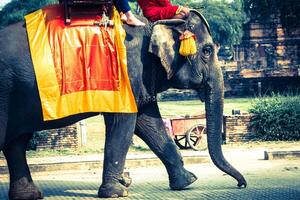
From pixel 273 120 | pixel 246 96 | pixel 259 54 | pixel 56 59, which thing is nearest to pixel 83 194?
pixel 56 59

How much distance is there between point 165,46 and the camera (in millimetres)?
8227

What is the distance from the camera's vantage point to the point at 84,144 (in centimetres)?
1515

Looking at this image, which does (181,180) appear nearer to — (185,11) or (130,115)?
(130,115)

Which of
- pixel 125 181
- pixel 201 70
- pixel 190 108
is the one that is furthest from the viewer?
pixel 190 108

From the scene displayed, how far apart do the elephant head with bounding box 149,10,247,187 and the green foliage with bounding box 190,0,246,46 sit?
177 feet

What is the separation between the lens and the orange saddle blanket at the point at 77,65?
25.2 feet

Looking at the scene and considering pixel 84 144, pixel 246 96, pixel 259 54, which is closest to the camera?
pixel 84 144

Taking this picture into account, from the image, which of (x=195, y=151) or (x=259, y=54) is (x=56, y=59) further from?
(x=259, y=54)

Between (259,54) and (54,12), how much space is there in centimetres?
3383

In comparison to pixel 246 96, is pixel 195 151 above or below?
above

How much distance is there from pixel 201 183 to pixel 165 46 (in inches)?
83.5

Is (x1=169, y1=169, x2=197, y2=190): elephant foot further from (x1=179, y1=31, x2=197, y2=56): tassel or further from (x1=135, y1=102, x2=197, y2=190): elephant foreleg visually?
(x1=179, y1=31, x2=197, y2=56): tassel

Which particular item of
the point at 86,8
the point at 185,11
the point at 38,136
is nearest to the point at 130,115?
the point at 86,8

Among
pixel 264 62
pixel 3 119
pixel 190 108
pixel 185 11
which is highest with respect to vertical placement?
pixel 185 11
